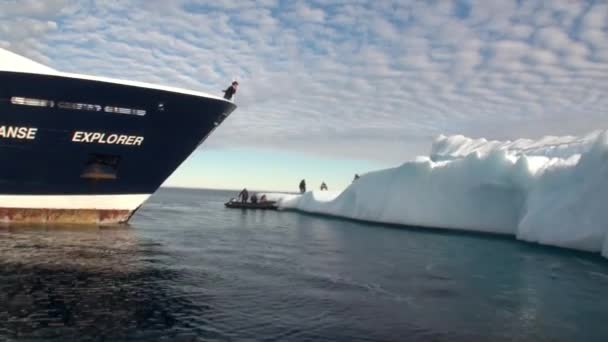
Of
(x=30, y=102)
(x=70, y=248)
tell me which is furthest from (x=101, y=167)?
(x=70, y=248)

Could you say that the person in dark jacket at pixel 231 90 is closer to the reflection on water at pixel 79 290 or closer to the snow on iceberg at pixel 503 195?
the reflection on water at pixel 79 290

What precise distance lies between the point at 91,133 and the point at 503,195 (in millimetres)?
26742

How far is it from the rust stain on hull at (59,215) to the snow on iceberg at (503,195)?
21494mm

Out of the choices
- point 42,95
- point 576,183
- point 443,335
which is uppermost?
point 42,95

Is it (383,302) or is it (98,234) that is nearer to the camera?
(383,302)

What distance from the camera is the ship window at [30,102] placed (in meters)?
22.4

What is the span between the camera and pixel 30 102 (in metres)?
22.7

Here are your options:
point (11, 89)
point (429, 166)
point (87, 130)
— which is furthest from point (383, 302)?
point (429, 166)

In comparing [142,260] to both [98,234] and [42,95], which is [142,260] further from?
[42,95]

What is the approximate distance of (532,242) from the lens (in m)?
27.2

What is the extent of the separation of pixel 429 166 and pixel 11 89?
92.8 feet

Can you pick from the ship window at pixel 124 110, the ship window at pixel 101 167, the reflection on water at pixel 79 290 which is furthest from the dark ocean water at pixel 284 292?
the ship window at pixel 124 110

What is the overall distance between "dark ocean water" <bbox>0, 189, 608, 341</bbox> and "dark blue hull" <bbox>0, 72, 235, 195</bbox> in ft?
10.9

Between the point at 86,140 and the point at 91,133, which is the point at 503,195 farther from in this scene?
the point at 86,140
